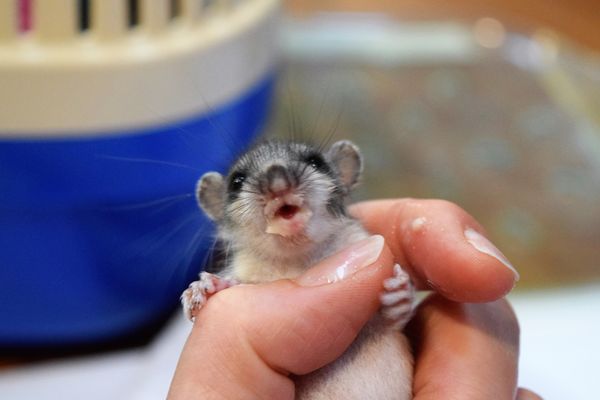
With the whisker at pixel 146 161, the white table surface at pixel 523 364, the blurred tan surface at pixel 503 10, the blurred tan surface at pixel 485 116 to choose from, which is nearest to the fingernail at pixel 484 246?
the white table surface at pixel 523 364

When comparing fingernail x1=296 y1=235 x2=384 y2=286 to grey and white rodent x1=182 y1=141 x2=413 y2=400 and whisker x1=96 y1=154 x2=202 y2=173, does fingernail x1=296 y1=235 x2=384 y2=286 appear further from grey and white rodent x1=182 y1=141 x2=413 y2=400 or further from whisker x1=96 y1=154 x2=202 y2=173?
whisker x1=96 y1=154 x2=202 y2=173

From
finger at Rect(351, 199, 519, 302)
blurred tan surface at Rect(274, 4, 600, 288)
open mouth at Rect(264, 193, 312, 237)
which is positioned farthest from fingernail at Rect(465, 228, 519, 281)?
blurred tan surface at Rect(274, 4, 600, 288)

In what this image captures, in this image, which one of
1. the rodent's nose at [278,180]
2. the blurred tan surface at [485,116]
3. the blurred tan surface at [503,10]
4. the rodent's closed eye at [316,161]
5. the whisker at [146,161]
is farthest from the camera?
the blurred tan surface at [503,10]

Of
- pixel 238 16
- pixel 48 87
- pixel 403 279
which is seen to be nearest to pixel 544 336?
pixel 403 279

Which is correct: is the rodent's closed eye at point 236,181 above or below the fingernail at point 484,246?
above

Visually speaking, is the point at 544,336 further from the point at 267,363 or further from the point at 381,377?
the point at 267,363

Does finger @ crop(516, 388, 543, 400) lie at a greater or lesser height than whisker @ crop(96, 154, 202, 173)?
lesser

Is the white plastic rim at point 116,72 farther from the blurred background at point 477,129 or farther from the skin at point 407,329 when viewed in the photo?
the skin at point 407,329
